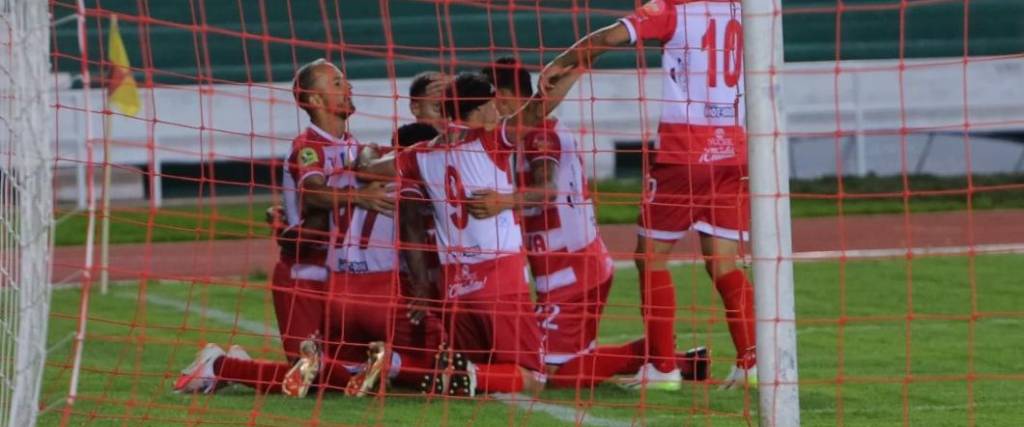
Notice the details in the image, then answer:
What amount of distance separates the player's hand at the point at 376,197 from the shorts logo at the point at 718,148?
1.31 meters

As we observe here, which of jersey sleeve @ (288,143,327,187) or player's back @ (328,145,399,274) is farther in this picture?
player's back @ (328,145,399,274)

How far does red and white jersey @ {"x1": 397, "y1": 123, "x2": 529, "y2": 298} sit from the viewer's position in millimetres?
7637

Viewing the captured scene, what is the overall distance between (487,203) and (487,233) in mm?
173

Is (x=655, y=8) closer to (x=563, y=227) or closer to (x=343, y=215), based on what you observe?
(x=563, y=227)

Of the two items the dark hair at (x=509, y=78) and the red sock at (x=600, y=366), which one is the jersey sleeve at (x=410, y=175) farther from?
the red sock at (x=600, y=366)

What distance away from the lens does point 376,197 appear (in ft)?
25.3

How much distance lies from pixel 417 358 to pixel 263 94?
424 inches

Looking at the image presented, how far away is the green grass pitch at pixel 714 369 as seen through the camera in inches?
265

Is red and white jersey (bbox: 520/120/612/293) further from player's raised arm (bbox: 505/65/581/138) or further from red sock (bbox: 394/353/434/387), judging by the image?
red sock (bbox: 394/353/434/387)

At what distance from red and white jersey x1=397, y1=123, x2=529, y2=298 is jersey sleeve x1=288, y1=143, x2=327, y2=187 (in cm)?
33

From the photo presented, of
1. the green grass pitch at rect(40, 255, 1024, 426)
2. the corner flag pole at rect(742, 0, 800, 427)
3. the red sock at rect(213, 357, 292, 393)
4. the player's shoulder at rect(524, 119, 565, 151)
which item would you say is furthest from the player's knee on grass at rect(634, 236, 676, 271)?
the corner flag pole at rect(742, 0, 800, 427)

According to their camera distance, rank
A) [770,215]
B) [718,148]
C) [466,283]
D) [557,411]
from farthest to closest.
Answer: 1. [466,283]
2. [718,148]
3. [557,411]
4. [770,215]

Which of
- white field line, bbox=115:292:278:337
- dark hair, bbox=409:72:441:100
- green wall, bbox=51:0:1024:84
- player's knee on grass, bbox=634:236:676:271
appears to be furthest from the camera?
green wall, bbox=51:0:1024:84

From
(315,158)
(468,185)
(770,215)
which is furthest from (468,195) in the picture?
(770,215)
